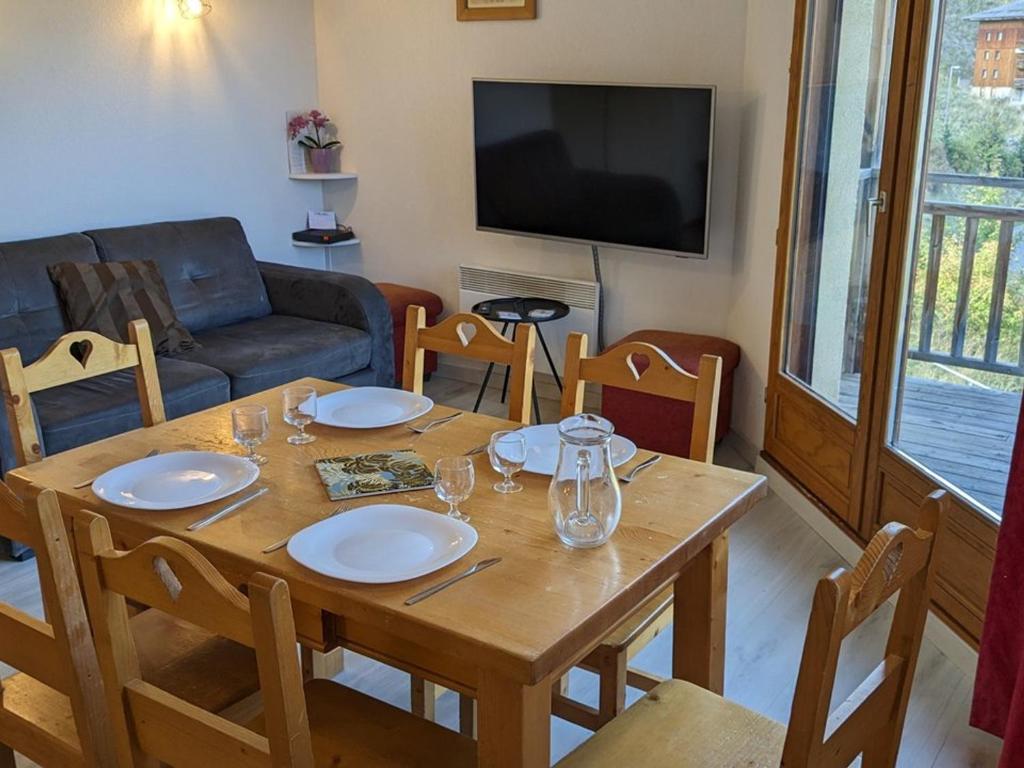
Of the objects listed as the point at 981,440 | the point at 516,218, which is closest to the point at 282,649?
the point at 981,440

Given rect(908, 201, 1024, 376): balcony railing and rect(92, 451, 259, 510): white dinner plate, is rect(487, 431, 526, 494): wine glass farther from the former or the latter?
rect(908, 201, 1024, 376): balcony railing

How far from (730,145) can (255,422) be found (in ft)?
8.71

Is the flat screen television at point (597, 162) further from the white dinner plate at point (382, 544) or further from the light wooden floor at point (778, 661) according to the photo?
the white dinner plate at point (382, 544)

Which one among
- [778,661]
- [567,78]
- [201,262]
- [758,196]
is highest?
[567,78]

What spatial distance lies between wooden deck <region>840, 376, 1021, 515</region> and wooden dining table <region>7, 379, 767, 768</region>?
36.0 inches

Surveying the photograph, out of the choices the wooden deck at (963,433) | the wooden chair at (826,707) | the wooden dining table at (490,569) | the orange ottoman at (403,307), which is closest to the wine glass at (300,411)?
the wooden dining table at (490,569)

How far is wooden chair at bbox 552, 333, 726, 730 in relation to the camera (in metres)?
1.98

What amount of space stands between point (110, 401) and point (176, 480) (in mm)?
1595

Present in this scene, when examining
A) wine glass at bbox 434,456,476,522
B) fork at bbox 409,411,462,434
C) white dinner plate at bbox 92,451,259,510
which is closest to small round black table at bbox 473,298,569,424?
fork at bbox 409,411,462,434

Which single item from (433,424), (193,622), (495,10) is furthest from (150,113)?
(193,622)

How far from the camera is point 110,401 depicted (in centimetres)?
338

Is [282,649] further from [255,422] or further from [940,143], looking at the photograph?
[940,143]

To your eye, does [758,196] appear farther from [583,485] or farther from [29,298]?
[29,298]

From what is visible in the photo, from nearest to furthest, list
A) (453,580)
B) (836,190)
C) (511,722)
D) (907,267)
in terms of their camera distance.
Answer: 1. (511,722)
2. (453,580)
3. (907,267)
4. (836,190)
